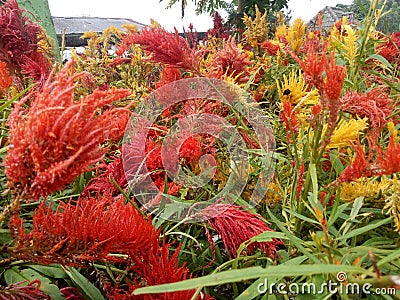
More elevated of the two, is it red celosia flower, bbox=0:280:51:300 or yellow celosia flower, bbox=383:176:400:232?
yellow celosia flower, bbox=383:176:400:232

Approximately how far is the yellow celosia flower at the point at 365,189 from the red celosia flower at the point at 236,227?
0.09m

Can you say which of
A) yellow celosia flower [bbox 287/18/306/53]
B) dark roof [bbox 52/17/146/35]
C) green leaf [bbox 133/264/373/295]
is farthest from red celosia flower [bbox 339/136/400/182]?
dark roof [bbox 52/17/146/35]

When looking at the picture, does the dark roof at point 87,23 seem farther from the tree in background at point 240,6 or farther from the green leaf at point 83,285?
the green leaf at point 83,285

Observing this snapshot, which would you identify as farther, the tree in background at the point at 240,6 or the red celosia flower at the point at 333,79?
the tree in background at the point at 240,6

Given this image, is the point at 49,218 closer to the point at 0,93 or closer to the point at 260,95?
the point at 0,93

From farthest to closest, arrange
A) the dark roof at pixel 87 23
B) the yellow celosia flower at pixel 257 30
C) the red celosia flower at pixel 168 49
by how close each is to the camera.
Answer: the dark roof at pixel 87 23
the yellow celosia flower at pixel 257 30
the red celosia flower at pixel 168 49

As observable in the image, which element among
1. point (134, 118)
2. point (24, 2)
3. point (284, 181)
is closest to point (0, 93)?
point (134, 118)

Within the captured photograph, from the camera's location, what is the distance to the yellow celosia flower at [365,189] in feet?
1.18

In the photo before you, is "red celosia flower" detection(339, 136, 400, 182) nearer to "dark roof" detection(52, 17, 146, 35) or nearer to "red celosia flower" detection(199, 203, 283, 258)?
"red celosia flower" detection(199, 203, 283, 258)

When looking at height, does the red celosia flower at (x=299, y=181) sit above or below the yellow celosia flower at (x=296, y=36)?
below

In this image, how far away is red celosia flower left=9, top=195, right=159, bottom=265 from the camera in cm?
24

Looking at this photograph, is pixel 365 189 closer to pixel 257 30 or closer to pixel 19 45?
pixel 19 45

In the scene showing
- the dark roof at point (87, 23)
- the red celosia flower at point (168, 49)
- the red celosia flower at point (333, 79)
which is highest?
the dark roof at point (87, 23)

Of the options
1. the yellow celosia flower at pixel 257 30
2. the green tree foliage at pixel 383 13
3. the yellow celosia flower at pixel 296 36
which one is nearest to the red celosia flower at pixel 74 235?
the green tree foliage at pixel 383 13
